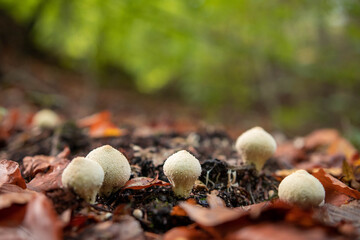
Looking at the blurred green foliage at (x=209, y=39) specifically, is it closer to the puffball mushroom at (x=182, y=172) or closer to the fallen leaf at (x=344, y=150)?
the fallen leaf at (x=344, y=150)

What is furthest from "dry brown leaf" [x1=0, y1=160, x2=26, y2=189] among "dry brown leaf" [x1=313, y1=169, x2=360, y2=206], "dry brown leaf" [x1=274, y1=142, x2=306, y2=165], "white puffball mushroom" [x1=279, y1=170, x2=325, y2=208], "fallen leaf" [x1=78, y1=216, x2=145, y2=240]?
"dry brown leaf" [x1=274, y1=142, x2=306, y2=165]

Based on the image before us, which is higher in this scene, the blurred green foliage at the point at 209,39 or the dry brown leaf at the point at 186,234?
the blurred green foliage at the point at 209,39

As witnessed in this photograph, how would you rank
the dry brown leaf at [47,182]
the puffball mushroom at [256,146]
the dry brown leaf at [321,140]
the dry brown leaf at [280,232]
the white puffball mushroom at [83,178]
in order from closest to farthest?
the dry brown leaf at [280,232] → the white puffball mushroom at [83,178] → the dry brown leaf at [47,182] → the puffball mushroom at [256,146] → the dry brown leaf at [321,140]

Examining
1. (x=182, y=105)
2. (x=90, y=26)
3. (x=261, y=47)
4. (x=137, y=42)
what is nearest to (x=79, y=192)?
(x=90, y=26)

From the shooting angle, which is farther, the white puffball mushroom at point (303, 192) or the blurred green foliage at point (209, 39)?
the blurred green foliage at point (209, 39)

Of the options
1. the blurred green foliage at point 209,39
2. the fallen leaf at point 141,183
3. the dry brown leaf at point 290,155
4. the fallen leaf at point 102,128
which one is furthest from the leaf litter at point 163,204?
the blurred green foliage at point 209,39

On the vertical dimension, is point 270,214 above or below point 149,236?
above

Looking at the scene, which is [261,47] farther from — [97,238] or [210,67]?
[97,238]
